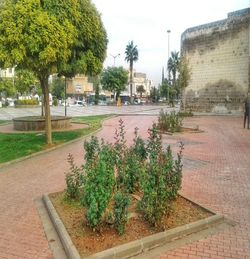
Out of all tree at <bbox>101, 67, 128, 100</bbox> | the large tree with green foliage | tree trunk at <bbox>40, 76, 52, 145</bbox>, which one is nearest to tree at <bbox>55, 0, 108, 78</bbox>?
the large tree with green foliage

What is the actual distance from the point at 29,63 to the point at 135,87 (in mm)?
100506

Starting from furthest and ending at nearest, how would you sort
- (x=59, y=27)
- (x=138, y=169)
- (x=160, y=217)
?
(x=59, y=27) < (x=138, y=169) < (x=160, y=217)

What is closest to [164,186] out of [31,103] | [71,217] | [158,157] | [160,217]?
[160,217]

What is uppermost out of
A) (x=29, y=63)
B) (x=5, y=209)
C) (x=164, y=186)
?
(x=29, y=63)

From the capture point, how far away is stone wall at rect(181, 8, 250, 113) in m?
29.6

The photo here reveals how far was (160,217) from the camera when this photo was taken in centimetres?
524

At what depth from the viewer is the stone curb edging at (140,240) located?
4.47 meters

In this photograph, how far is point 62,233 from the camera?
5066 mm

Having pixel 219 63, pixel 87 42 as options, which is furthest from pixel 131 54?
pixel 87 42

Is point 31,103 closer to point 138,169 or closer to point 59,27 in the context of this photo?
point 59,27

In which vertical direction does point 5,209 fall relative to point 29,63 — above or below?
below

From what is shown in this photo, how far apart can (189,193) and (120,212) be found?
107 inches

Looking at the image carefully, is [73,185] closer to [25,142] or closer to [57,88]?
[25,142]

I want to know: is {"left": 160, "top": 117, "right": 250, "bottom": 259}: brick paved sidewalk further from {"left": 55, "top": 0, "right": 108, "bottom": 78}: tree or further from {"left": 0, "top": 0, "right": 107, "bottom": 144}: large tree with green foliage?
{"left": 0, "top": 0, "right": 107, "bottom": 144}: large tree with green foliage
